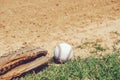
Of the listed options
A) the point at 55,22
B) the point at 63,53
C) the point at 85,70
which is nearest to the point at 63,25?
the point at 55,22

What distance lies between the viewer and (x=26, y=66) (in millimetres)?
5902

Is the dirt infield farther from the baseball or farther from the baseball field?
the baseball

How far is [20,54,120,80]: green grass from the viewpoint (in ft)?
19.2

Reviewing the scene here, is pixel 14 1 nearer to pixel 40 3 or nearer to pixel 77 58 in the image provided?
pixel 40 3

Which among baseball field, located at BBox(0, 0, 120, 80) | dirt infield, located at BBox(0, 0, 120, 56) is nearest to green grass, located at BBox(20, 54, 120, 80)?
baseball field, located at BBox(0, 0, 120, 80)

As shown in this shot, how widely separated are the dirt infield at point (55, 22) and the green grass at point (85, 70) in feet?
1.85

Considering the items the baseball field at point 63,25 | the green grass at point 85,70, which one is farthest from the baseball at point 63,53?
the baseball field at point 63,25

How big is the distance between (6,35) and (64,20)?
202 cm

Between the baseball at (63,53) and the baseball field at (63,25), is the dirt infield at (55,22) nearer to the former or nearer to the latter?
the baseball field at (63,25)

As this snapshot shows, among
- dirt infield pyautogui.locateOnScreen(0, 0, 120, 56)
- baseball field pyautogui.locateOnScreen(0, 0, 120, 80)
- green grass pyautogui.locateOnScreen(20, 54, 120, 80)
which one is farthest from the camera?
dirt infield pyautogui.locateOnScreen(0, 0, 120, 56)

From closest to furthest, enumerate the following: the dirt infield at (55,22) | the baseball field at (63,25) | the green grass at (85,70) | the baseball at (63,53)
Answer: the green grass at (85,70), the baseball at (63,53), the baseball field at (63,25), the dirt infield at (55,22)

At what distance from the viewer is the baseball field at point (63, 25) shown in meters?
7.30

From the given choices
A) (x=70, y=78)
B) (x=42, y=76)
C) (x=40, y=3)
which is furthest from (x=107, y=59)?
(x=40, y=3)

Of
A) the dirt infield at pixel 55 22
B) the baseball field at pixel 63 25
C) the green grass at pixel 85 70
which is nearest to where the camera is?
the green grass at pixel 85 70
